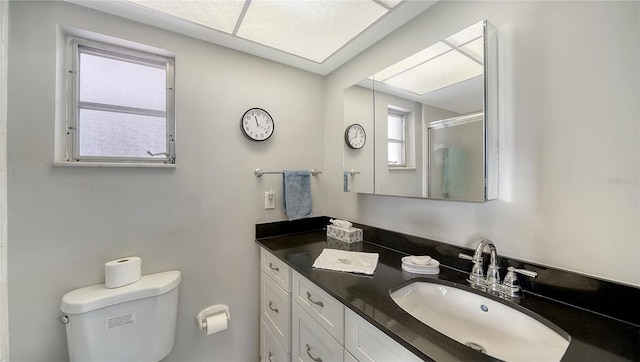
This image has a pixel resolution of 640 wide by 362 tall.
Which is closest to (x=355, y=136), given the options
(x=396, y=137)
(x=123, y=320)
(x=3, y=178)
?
(x=396, y=137)

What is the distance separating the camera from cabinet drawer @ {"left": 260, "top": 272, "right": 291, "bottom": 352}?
124 centimetres

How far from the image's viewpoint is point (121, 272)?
3.77 ft

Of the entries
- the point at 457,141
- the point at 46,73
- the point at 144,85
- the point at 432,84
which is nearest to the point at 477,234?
the point at 457,141

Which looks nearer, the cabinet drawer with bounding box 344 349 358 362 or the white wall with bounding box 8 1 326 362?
the cabinet drawer with bounding box 344 349 358 362

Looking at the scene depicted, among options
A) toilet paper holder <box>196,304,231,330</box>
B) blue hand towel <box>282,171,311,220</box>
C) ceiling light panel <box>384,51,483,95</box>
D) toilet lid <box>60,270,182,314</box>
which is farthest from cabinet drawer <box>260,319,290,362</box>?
ceiling light panel <box>384,51,483,95</box>

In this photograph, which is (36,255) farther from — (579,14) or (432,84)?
(579,14)

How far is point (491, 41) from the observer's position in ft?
3.14

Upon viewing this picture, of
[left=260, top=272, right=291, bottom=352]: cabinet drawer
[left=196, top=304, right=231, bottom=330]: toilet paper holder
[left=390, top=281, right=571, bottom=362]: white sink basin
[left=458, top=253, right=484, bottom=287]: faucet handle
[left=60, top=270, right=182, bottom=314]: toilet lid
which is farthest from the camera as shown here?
[left=196, top=304, right=231, bottom=330]: toilet paper holder

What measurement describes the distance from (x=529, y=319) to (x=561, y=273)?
0.22m

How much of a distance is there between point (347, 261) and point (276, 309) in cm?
57

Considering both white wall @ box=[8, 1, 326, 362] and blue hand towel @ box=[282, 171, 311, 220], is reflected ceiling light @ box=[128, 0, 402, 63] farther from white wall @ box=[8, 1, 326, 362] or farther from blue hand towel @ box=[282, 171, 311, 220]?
blue hand towel @ box=[282, 171, 311, 220]

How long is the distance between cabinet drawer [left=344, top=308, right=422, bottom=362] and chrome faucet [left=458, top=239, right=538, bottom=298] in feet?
1.57

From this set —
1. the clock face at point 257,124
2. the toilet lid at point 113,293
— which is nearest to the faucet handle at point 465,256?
the clock face at point 257,124

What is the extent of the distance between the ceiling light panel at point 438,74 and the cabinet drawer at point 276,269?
1241 millimetres
